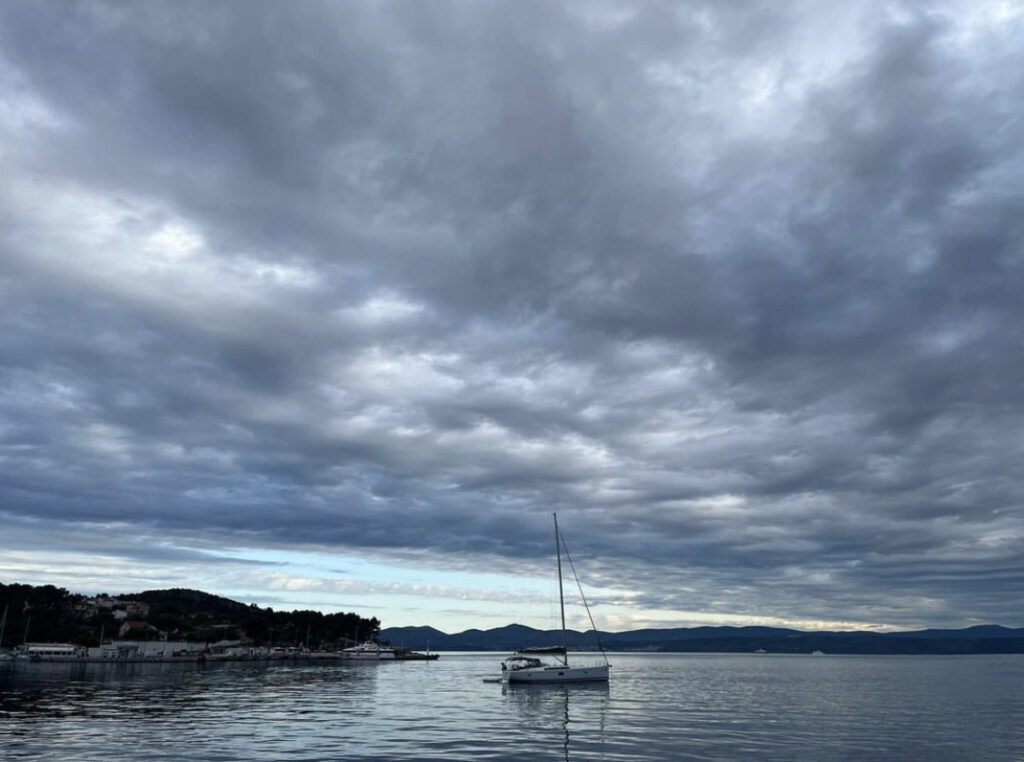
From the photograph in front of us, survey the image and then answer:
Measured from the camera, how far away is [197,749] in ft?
169

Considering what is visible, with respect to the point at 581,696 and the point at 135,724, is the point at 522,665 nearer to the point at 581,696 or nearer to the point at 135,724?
the point at 581,696

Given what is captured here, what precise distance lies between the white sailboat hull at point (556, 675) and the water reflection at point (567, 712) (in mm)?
978

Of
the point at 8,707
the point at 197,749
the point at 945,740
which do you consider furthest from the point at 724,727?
the point at 8,707

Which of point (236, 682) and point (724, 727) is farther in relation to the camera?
point (236, 682)

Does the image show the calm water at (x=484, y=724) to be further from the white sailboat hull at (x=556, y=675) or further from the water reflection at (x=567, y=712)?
the white sailboat hull at (x=556, y=675)

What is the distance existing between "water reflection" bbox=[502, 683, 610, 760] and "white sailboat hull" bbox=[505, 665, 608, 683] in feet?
3.21

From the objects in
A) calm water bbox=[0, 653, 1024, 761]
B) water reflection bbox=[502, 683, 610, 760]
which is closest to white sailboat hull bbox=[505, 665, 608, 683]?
water reflection bbox=[502, 683, 610, 760]

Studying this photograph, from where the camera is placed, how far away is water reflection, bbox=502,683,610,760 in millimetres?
60219

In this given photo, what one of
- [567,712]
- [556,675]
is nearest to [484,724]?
[567,712]

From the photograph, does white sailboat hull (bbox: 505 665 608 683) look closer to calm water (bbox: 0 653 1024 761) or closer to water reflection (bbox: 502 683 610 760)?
water reflection (bbox: 502 683 610 760)

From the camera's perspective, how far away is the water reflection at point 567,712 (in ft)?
198

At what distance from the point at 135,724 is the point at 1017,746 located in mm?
71799

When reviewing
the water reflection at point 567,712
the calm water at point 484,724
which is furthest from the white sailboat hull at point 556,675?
the calm water at point 484,724

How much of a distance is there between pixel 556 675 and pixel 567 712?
1766 inches
